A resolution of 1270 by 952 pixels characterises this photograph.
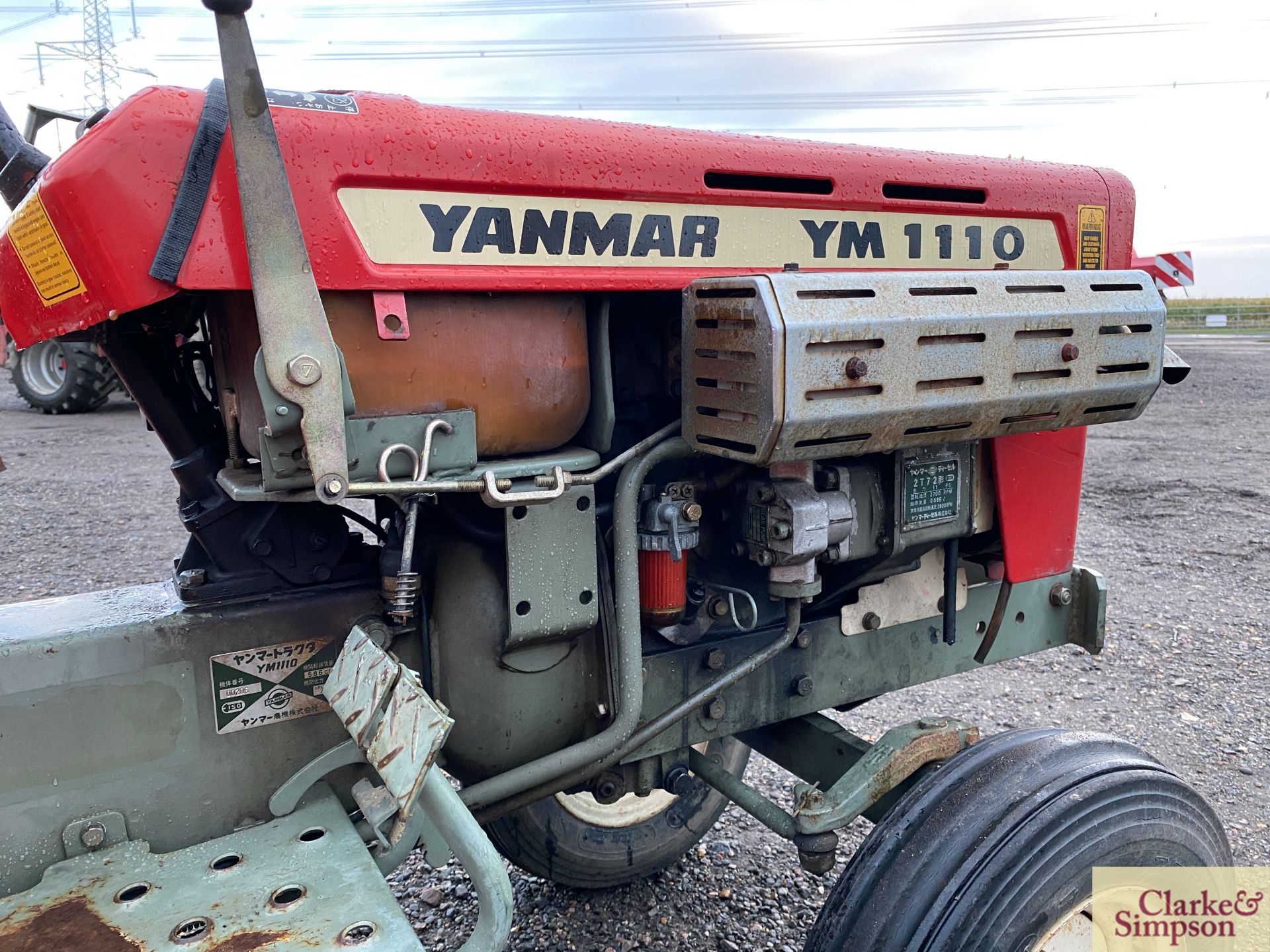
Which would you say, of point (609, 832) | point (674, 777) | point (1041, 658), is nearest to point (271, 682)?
point (674, 777)

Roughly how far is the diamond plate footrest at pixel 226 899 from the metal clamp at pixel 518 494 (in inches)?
21.3

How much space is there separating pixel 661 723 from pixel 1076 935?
0.77 m

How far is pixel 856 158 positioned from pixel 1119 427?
9325 millimetres

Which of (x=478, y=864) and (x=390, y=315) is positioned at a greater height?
(x=390, y=315)

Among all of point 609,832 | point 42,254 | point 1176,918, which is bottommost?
point 609,832

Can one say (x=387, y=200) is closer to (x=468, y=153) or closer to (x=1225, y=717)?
(x=468, y=153)

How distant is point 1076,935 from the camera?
1602mm

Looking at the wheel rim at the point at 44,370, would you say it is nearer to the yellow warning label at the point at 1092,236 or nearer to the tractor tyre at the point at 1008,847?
the yellow warning label at the point at 1092,236

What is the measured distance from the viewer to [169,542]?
5465 mm

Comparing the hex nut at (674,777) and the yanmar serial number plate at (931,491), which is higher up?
the yanmar serial number plate at (931,491)

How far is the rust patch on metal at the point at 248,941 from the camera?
1.18 metres

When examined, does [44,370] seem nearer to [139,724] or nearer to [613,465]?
[139,724]

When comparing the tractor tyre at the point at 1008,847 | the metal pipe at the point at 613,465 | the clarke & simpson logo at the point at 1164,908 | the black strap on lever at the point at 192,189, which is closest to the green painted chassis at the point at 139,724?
the metal pipe at the point at 613,465

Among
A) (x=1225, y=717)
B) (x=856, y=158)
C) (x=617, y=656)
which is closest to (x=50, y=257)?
(x=617, y=656)
